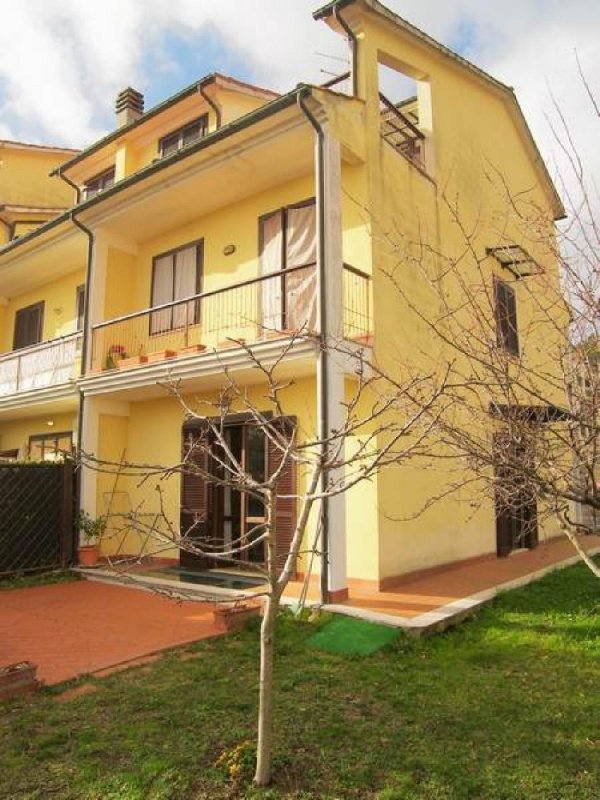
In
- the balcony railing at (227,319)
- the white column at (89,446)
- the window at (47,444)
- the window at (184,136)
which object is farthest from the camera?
the window at (47,444)

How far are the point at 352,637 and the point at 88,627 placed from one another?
3.39 metres

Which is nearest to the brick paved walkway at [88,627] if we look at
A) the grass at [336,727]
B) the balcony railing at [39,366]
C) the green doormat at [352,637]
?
the grass at [336,727]

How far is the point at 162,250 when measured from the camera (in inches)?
526

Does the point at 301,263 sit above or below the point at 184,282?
below

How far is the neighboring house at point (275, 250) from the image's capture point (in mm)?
9164

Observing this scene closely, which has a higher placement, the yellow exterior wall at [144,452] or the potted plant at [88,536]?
the yellow exterior wall at [144,452]

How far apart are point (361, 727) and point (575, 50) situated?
15.5 feet

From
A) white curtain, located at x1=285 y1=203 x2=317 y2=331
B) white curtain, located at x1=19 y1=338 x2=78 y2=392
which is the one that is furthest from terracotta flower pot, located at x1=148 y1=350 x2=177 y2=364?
white curtain, located at x1=19 y1=338 x2=78 y2=392

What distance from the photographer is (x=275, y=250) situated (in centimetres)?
1106

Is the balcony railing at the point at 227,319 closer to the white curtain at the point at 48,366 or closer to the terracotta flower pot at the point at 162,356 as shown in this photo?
the terracotta flower pot at the point at 162,356

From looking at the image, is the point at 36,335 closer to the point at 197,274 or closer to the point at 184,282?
the point at 184,282

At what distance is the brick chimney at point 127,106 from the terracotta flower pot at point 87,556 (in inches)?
511

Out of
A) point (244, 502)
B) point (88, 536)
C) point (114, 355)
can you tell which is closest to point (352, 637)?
point (244, 502)

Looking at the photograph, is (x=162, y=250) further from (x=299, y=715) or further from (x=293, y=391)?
(x=299, y=715)
